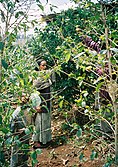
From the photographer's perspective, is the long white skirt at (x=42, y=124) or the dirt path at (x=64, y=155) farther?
the long white skirt at (x=42, y=124)

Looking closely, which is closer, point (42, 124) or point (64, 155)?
point (64, 155)

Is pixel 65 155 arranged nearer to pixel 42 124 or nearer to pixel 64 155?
pixel 64 155

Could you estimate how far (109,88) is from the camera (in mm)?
2166

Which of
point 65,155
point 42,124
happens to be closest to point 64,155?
point 65,155

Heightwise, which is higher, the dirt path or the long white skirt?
the long white skirt

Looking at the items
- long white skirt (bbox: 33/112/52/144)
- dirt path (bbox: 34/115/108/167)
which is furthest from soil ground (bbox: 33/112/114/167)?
long white skirt (bbox: 33/112/52/144)

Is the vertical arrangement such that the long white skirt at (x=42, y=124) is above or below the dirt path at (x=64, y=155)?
above

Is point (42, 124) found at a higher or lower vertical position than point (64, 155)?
higher

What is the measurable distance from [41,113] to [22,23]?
306 cm

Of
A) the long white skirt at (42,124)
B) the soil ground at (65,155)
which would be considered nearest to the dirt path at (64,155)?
the soil ground at (65,155)

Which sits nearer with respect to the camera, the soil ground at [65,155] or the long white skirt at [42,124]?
the soil ground at [65,155]

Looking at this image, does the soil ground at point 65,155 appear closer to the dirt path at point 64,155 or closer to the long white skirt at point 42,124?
the dirt path at point 64,155

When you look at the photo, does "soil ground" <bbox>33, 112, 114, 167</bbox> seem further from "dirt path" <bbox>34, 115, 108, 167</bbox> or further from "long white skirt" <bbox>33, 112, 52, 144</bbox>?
"long white skirt" <bbox>33, 112, 52, 144</bbox>

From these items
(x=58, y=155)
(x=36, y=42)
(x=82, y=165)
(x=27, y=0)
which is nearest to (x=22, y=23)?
(x=27, y=0)
